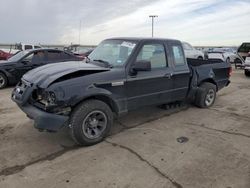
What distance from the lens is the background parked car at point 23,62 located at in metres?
10.8

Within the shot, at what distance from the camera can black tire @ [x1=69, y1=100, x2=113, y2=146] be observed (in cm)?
469

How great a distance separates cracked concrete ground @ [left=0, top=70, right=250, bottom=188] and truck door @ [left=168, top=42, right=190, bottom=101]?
0.57m

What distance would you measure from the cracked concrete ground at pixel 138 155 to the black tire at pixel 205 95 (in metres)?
0.75

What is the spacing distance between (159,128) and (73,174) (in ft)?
7.80

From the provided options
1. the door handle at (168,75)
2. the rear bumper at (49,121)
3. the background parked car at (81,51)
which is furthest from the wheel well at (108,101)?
the background parked car at (81,51)

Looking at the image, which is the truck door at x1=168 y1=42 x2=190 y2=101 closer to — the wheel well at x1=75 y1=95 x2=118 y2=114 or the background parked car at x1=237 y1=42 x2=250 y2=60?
the wheel well at x1=75 y1=95 x2=118 y2=114

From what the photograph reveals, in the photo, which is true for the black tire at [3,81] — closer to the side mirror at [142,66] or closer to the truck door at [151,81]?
the truck door at [151,81]

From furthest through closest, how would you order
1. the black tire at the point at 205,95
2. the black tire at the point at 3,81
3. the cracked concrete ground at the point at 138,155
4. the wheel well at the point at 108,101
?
the black tire at the point at 3,81 < the black tire at the point at 205,95 < the wheel well at the point at 108,101 < the cracked concrete ground at the point at 138,155

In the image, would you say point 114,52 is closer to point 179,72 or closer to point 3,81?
point 179,72

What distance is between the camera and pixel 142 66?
17.6ft

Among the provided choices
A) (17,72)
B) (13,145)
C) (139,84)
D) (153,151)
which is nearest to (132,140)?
(153,151)

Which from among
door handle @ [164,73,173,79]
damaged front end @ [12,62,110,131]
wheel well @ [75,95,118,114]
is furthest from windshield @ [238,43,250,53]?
damaged front end @ [12,62,110,131]

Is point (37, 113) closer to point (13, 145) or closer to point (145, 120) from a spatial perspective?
point (13, 145)

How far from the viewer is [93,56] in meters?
6.22
